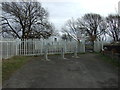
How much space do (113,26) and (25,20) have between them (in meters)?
25.3

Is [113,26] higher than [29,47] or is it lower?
higher

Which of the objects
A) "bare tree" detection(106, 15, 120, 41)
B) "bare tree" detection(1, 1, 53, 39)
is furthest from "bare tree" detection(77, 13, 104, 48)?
"bare tree" detection(1, 1, 53, 39)

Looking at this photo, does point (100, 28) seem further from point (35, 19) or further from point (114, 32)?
point (35, 19)

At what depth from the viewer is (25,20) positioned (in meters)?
34.2

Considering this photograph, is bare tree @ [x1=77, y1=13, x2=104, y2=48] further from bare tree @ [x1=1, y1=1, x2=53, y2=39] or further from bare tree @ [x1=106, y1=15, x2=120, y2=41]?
bare tree @ [x1=1, y1=1, x2=53, y2=39]

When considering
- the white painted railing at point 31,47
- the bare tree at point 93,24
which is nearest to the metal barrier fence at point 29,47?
the white painted railing at point 31,47

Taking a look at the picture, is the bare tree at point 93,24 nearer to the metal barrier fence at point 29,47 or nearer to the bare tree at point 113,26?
the bare tree at point 113,26

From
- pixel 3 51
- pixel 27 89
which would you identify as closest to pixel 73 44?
pixel 3 51

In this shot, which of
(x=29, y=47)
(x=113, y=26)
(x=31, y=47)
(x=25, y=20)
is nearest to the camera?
(x=29, y=47)

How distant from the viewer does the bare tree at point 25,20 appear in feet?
111

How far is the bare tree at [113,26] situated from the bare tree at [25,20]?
68.8ft

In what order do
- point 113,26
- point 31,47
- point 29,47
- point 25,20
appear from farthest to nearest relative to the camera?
point 113,26 → point 25,20 → point 31,47 → point 29,47

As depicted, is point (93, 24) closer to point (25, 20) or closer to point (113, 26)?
point (113, 26)

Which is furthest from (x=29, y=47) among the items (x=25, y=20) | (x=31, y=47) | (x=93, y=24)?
(x=93, y=24)
